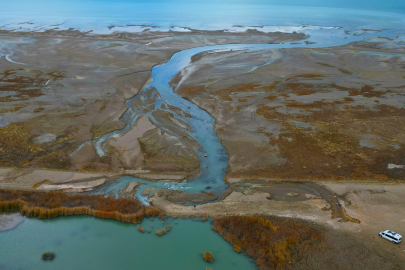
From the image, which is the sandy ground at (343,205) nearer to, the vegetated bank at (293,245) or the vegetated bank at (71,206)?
the vegetated bank at (293,245)

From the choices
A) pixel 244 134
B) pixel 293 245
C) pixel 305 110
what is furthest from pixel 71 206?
pixel 305 110

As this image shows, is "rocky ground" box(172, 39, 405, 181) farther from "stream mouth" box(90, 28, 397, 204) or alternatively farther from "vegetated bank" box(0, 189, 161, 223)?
"vegetated bank" box(0, 189, 161, 223)

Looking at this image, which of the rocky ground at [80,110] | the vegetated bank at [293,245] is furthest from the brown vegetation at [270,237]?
the rocky ground at [80,110]

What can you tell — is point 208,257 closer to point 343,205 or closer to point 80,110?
point 343,205

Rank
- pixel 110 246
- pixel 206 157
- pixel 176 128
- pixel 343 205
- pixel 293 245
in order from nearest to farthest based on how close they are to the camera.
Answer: pixel 293 245 < pixel 110 246 < pixel 343 205 < pixel 206 157 < pixel 176 128

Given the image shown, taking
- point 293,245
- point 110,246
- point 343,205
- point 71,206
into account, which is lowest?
point 110,246

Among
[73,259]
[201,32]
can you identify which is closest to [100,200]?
[73,259]
